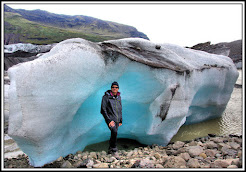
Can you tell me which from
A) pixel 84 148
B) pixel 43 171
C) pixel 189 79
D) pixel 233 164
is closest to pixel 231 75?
pixel 189 79

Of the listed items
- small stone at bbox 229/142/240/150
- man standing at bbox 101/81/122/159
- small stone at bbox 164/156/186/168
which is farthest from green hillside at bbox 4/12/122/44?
small stone at bbox 164/156/186/168

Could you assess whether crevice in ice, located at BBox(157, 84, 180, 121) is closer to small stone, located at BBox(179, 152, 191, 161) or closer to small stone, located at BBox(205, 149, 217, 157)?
small stone, located at BBox(179, 152, 191, 161)

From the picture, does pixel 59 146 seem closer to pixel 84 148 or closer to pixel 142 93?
pixel 84 148

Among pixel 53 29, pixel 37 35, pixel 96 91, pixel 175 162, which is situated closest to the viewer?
pixel 175 162

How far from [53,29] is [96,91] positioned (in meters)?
41.5

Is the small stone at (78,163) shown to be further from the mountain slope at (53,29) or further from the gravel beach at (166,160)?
the mountain slope at (53,29)

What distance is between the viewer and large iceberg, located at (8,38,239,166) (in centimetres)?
257

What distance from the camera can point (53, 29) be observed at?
39.8 m

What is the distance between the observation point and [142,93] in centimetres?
382

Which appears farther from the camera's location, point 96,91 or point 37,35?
point 37,35

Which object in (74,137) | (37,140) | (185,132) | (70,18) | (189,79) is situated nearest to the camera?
(37,140)

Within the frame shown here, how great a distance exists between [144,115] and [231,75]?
349 centimetres

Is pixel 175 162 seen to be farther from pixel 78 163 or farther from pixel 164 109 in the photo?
pixel 78 163

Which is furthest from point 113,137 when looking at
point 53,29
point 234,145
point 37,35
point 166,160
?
point 53,29
